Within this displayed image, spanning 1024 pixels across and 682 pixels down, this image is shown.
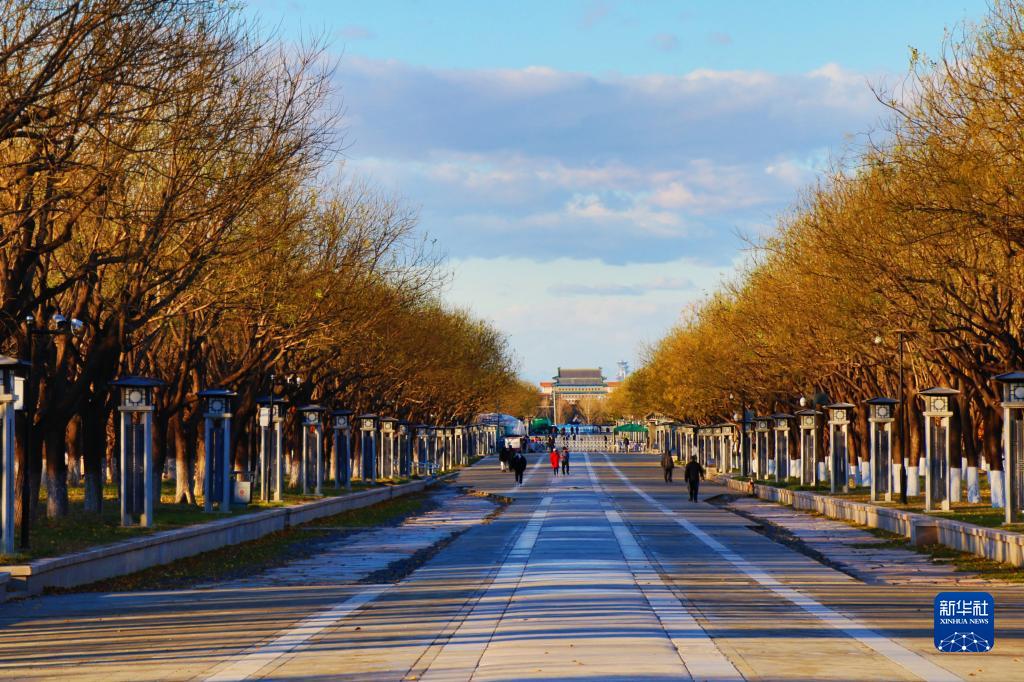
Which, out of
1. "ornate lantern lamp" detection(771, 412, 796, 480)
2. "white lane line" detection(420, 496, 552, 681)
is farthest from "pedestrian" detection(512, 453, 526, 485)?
"white lane line" detection(420, 496, 552, 681)

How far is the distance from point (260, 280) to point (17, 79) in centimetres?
1737

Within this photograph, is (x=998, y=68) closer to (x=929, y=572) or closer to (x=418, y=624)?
(x=929, y=572)

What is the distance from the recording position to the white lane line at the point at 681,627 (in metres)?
14.1

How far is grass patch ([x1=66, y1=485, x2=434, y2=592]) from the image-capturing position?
25.1m

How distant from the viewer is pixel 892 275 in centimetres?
4100

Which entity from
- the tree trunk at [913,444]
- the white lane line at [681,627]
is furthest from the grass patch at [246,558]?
the tree trunk at [913,444]

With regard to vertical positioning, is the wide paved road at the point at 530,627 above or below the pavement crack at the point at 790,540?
above

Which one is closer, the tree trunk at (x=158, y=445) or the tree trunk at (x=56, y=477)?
the tree trunk at (x=56, y=477)

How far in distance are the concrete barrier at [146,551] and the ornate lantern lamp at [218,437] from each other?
53.3 inches

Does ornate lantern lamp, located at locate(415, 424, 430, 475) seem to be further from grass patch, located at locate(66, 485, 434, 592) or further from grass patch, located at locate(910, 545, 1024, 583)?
grass patch, located at locate(910, 545, 1024, 583)

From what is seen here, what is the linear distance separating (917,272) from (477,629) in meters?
29.5

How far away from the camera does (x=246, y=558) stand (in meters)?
30.8

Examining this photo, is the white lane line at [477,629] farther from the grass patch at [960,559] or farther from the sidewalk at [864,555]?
the grass patch at [960,559]

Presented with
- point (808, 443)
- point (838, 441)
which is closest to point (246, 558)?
point (838, 441)
